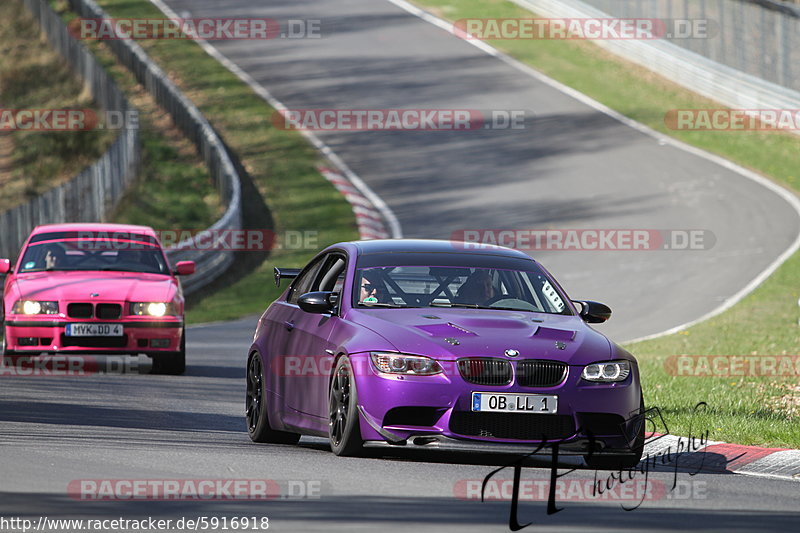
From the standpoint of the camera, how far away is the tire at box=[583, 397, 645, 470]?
975cm

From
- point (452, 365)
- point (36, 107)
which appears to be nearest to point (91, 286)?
point (452, 365)

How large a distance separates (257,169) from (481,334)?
1173 inches

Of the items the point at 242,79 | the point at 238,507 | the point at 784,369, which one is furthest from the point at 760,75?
the point at 238,507

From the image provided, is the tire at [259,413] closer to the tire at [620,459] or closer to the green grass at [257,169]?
the tire at [620,459]

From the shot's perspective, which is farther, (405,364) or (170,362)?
(170,362)

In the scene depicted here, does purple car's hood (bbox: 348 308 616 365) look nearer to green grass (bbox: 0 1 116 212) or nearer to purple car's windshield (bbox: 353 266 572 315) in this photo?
purple car's windshield (bbox: 353 266 572 315)

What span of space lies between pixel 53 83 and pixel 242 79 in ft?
23.3

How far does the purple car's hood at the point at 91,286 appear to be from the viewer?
54.4ft

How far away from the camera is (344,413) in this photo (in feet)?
32.3

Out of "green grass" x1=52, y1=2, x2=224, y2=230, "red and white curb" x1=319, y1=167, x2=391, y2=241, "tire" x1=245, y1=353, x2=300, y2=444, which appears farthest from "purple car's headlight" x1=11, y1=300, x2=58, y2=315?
"green grass" x1=52, y1=2, x2=224, y2=230

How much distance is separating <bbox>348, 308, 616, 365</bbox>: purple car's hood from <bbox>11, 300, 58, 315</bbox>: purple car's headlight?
7.07m

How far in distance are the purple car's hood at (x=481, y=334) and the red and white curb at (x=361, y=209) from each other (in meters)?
20.4

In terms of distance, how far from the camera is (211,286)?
95.3 feet

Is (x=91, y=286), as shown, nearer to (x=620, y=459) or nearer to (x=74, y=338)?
(x=74, y=338)
